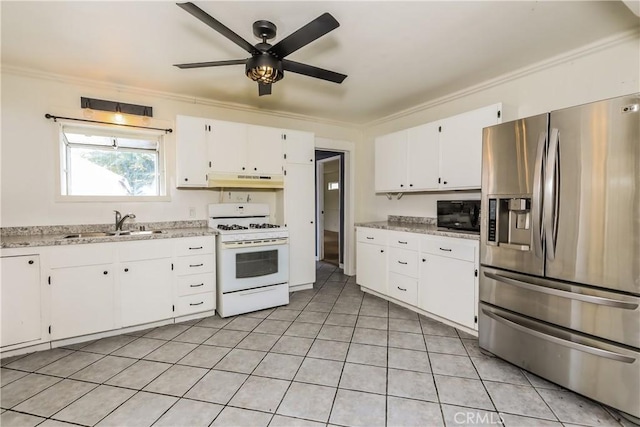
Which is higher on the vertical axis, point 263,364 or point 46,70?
point 46,70

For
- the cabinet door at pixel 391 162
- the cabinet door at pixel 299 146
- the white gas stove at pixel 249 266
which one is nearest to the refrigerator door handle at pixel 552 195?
the cabinet door at pixel 391 162

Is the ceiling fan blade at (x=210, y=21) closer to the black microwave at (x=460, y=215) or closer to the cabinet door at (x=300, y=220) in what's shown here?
the cabinet door at (x=300, y=220)

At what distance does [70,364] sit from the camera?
7.17 feet

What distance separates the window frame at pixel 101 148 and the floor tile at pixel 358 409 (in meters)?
2.84

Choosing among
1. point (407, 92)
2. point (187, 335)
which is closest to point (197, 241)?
point (187, 335)

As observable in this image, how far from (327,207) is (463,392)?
188 inches

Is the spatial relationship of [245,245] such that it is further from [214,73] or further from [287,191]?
[214,73]

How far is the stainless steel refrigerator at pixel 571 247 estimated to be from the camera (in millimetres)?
1600

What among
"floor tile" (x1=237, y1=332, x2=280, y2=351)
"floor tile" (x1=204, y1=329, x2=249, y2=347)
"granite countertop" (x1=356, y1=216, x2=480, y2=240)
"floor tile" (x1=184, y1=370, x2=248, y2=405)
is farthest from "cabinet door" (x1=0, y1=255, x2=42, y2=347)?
"granite countertop" (x1=356, y1=216, x2=480, y2=240)

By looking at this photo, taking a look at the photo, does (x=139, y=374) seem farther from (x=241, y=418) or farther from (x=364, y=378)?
(x=364, y=378)

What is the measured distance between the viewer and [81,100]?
296cm

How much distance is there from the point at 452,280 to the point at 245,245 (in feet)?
6.95

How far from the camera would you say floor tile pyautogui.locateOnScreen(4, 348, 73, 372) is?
2.15 meters

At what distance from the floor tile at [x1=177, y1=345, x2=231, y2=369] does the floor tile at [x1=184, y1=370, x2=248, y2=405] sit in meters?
0.14
